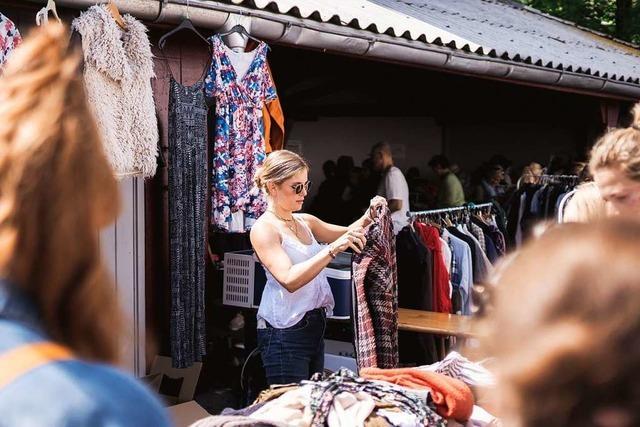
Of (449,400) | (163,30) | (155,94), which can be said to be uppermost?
(163,30)

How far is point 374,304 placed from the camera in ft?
12.1

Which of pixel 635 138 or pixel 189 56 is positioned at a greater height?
pixel 189 56

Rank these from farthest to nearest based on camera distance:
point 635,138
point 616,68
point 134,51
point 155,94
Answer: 1. point 616,68
2. point 155,94
3. point 134,51
4. point 635,138

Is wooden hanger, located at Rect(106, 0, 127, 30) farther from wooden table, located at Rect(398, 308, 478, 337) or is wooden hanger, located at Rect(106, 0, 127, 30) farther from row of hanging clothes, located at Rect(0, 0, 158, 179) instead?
wooden table, located at Rect(398, 308, 478, 337)

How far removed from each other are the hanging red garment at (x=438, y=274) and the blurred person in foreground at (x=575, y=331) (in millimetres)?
4334

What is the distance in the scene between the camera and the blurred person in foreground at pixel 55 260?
2.90 ft

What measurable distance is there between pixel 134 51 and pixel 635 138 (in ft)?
7.85

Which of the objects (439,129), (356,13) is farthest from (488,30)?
(439,129)

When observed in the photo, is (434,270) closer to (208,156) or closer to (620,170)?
(208,156)

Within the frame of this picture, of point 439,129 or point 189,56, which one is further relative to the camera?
point 439,129

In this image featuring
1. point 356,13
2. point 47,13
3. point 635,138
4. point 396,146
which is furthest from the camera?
point 396,146

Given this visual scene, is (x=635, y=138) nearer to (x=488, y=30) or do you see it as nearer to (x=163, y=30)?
(x=163, y=30)

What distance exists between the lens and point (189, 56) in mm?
4598

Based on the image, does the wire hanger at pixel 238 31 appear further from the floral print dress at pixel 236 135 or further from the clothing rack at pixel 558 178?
the clothing rack at pixel 558 178
